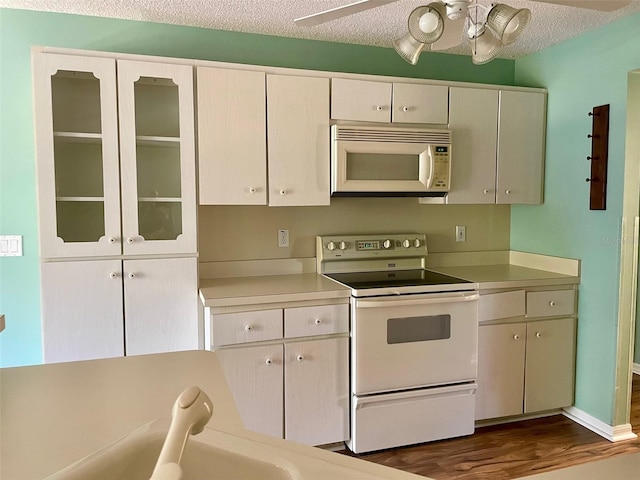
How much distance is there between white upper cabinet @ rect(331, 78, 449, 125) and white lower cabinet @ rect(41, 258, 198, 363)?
4.03 ft

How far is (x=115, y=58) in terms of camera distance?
2.35m

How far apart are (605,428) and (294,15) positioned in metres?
2.94

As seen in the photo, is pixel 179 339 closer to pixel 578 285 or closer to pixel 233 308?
pixel 233 308

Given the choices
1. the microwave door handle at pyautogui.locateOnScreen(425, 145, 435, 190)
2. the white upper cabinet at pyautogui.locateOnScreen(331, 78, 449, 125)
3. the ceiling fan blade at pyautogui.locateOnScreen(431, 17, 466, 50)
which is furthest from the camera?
the microwave door handle at pyautogui.locateOnScreen(425, 145, 435, 190)

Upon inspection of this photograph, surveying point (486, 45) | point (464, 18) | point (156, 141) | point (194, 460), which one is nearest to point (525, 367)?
point (486, 45)

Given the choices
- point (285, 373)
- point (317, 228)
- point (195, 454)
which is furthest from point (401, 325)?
point (195, 454)

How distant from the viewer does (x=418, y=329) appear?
2.63m

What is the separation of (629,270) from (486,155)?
1.05 m

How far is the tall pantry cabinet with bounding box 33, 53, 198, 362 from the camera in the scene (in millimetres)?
2293

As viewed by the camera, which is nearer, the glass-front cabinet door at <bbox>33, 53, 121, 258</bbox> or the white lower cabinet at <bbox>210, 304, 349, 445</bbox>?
the glass-front cabinet door at <bbox>33, 53, 121, 258</bbox>

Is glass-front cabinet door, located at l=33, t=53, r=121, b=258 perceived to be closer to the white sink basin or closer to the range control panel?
the range control panel

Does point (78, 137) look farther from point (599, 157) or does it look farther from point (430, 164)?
point (599, 157)

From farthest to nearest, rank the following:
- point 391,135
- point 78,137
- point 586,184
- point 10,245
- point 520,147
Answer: point 520,147, point 586,184, point 391,135, point 10,245, point 78,137

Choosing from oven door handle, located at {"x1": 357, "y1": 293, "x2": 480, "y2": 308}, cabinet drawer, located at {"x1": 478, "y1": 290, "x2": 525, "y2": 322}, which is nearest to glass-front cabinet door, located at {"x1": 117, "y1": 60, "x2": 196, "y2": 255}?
oven door handle, located at {"x1": 357, "y1": 293, "x2": 480, "y2": 308}
